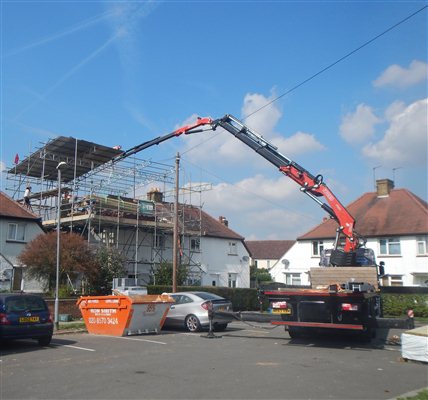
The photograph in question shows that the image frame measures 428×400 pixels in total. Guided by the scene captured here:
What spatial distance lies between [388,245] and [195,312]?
2356cm

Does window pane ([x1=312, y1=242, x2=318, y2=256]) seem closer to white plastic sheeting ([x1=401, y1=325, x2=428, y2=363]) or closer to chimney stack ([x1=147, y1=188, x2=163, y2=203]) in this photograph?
chimney stack ([x1=147, y1=188, x2=163, y2=203])

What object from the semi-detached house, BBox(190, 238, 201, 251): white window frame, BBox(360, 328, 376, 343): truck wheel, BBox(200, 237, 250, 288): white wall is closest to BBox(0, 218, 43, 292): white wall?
BBox(190, 238, 201, 251): white window frame

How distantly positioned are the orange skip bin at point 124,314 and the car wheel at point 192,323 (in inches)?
46.9

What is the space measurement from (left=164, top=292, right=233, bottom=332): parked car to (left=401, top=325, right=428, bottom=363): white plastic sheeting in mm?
7187

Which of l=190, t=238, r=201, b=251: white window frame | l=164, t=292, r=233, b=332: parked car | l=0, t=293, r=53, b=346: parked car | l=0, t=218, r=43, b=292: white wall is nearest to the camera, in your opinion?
l=0, t=293, r=53, b=346: parked car

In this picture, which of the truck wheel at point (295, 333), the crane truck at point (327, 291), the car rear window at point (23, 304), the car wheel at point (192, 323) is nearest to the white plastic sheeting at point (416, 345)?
the crane truck at point (327, 291)

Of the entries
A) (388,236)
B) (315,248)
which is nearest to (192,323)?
(388,236)

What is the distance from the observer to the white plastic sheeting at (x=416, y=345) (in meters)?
10.6

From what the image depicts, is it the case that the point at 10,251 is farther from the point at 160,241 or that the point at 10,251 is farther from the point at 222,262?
the point at 222,262

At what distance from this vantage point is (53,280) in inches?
1038

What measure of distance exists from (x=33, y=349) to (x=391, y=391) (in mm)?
9120

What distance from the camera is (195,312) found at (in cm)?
1794

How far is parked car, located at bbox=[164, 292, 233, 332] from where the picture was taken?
17750 millimetres

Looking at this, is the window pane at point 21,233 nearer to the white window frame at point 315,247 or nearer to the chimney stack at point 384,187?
the white window frame at point 315,247
